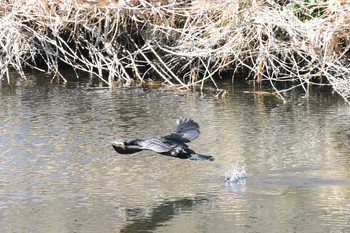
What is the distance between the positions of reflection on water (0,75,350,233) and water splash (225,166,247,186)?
0.03 metres

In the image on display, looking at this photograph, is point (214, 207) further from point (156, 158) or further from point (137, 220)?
point (156, 158)

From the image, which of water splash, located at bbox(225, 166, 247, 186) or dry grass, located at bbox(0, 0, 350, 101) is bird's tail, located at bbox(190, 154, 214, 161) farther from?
dry grass, located at bbox(0, 0, 350, 101)

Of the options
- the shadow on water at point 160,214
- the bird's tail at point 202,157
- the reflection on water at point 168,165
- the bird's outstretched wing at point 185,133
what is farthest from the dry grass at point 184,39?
the shadow on water at point 160,214

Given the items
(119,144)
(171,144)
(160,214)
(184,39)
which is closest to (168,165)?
(171,144)

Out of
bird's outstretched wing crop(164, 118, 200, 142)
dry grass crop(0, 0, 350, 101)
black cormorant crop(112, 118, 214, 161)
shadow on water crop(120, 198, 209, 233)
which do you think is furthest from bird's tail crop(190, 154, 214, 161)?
dry grass crop(0, 0, 350, 101)

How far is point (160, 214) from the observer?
5215 millimetres

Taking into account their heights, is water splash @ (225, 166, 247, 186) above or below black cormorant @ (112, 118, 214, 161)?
below

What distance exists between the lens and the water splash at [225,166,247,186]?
5.81m

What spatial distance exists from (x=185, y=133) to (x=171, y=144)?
25 centimetres

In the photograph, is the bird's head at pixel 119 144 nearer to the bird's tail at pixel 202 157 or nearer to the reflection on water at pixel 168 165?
the reflection on water at pixel 168 165

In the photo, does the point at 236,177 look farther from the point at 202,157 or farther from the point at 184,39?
the point at 184,39

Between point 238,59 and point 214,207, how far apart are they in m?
3.61

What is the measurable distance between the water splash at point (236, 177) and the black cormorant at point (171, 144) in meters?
0.21

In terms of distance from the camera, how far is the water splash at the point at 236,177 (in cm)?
581
